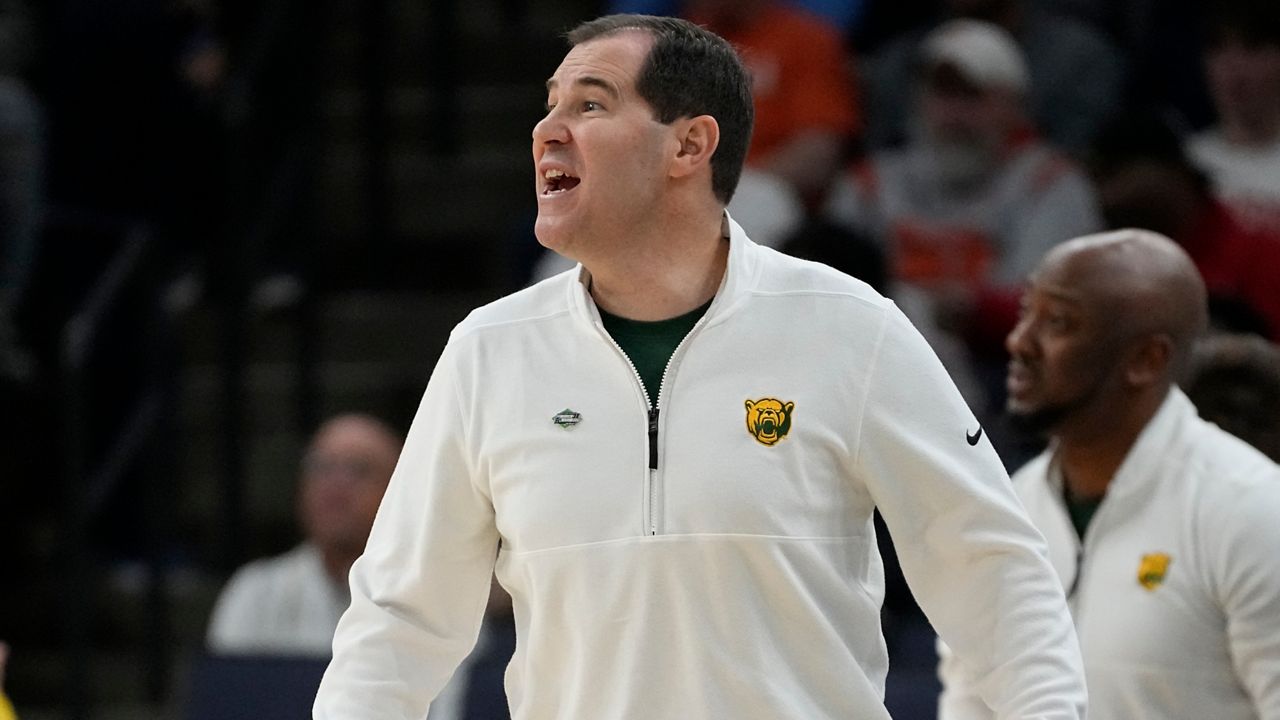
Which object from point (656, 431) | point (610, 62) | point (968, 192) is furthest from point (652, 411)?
point (968, 192)

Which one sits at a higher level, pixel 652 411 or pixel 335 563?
pixel 652 411

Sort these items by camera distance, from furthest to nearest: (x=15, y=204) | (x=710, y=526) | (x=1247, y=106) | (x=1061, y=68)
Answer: (x=1061, y=68)
(x=15, y=204)
(x=1247, y=106)
(x=710, y=526)

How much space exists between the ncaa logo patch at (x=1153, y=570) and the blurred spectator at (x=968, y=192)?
112 inches

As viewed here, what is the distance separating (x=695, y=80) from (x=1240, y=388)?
201cm

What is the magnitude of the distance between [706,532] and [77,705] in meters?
4.45

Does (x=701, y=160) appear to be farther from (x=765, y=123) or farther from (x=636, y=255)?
(x=765, y=123)

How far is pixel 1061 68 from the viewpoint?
773 cm

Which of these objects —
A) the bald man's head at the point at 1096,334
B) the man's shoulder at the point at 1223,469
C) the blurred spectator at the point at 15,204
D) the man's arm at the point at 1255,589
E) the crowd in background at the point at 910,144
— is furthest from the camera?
the blurred spectator at the point at 15,204

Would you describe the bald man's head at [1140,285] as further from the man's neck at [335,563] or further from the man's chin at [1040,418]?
the man's neck at [335,563]

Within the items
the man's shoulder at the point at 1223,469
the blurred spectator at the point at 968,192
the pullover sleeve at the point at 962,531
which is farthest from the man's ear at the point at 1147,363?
the blurred spectator at the point at 968,192

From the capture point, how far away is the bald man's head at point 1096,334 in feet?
14.2

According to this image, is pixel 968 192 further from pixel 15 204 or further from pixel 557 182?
pixel 557 182

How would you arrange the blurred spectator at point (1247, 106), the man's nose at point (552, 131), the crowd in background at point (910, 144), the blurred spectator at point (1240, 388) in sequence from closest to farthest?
the man's nose at point (552, 131) → the blurred spectator at point (1240, 388) → the crowd in background at point (910, 144) → the blurred spectator at point (1247, 106)

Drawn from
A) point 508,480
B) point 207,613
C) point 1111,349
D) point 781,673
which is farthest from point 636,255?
point 207,613
